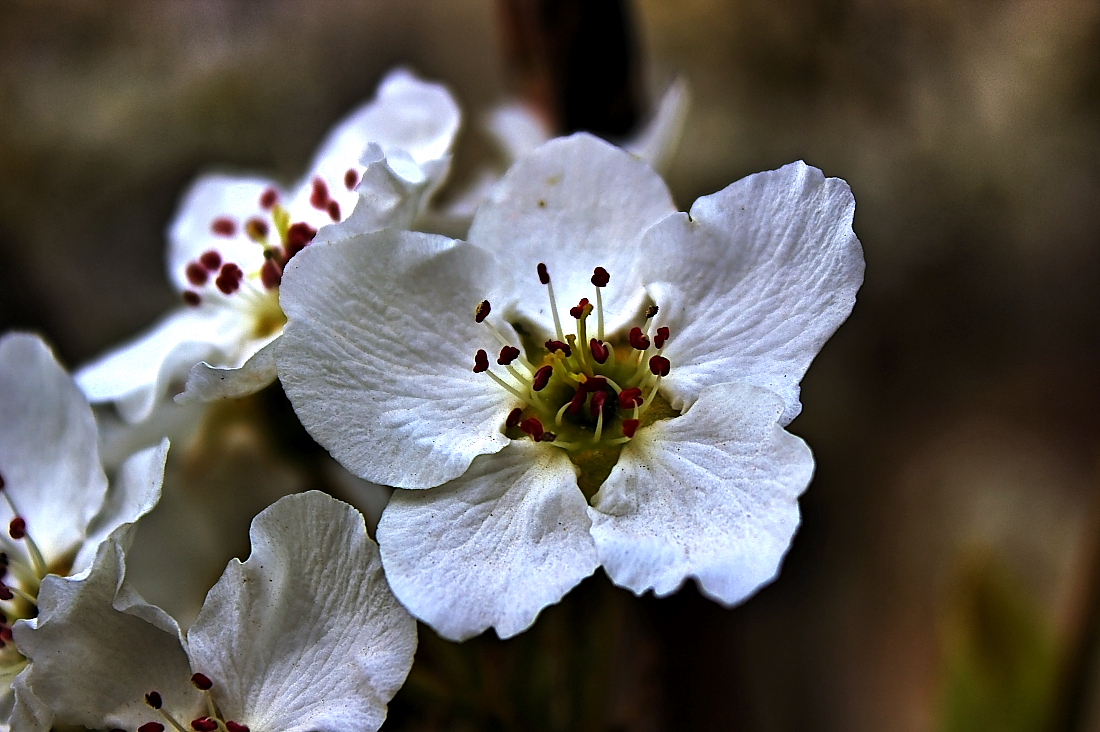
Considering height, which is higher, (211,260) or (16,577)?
(211,260)

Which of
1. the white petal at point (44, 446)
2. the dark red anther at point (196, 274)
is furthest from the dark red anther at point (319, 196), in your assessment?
the white petal at point (44, 446)

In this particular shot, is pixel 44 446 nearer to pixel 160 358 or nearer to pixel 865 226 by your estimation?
pixel 160 358

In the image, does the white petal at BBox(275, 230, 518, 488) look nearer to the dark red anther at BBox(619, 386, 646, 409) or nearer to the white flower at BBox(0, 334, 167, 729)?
the dark red anther at BBox(619, 386, 646, 409)

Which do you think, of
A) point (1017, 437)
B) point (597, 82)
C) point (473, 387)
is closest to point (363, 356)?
point (473, 387)

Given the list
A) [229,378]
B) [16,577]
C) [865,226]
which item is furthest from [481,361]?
[865,226]

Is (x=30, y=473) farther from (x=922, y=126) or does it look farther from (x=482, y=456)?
(x=922, y=126)

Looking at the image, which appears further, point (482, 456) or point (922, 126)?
point (922, 126)
